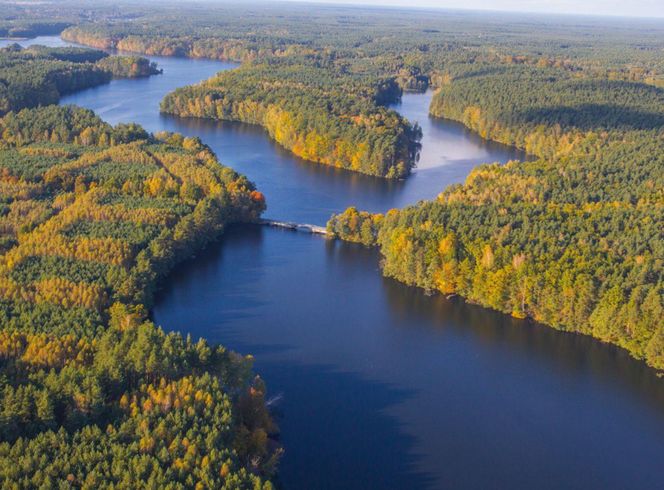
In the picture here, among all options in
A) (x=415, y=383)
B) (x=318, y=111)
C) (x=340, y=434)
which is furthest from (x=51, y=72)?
(x=340, y=434)

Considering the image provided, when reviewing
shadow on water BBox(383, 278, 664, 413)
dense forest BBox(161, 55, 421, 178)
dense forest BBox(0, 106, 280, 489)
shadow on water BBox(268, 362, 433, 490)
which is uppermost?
dense forest BBox(161, 55, 421, 178)

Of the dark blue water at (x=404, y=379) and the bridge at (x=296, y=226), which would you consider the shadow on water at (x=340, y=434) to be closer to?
the dark blue water at (x=404, y=379)

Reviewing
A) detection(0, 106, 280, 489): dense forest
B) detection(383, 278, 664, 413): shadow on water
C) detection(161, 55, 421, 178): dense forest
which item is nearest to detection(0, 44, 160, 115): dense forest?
detection(161, 55, 421, 178): dense forest

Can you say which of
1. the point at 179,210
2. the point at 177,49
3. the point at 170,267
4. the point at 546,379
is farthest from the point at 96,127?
the point at 177,49

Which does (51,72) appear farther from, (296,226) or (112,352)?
(112,352)

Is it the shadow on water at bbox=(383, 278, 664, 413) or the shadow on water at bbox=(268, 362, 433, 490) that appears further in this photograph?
the shadow on water at bbox=(383, 278, 664, 413)

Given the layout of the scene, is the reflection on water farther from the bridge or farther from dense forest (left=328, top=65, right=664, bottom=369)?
the bridge
